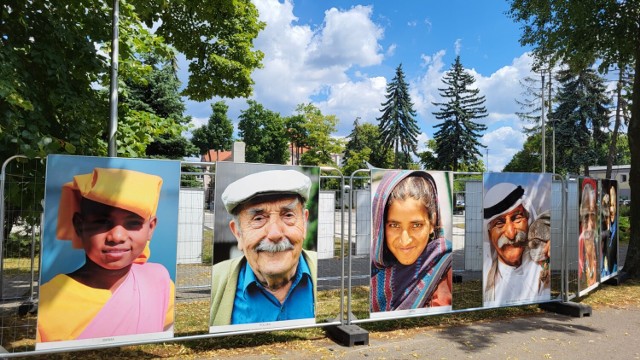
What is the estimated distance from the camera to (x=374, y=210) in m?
6.01

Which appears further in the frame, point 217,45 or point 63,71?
point 217,45

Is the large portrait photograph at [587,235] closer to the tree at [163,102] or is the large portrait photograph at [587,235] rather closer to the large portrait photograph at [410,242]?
the large portrait photograph at [410,242]

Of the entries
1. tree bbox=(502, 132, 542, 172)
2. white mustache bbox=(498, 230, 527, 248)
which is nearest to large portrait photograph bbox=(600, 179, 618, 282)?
white mustache bbox=(498, 230, 527, 248)

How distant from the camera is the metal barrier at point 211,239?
17.8 feet

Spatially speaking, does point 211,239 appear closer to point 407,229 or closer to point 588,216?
point 407,229

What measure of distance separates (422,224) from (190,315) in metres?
4.04

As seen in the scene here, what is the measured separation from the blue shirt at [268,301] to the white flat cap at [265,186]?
2.70 ft

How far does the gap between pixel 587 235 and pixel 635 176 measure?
4.03 metres

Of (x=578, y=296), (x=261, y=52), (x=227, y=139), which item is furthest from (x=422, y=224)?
(x=227, y=139)

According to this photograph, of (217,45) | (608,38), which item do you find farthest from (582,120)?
(217,45)

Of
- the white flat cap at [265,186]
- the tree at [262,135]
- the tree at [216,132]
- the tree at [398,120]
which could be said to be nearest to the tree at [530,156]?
the tree at [398,120]

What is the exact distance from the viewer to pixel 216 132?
2611 inches

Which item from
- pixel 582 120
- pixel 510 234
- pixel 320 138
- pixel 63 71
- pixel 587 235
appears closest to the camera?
pixel 63 71

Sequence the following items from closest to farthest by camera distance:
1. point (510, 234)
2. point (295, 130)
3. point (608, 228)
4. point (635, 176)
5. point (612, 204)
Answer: point (510, 234) < point (608, 228) < point (612, 204) < point (635, 176) < point (295, 130)
